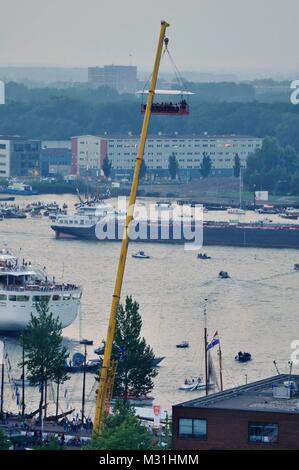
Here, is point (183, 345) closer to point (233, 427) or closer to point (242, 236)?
point (233, 427)

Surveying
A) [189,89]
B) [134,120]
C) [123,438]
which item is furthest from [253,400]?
[189,89]

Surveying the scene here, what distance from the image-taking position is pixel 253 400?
455 inches

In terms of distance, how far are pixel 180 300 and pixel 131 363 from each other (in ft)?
25.2

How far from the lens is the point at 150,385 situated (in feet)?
54.1

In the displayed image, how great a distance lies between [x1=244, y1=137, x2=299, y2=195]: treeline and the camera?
1773 inches

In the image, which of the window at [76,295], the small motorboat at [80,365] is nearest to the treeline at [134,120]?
the window at [76,295]

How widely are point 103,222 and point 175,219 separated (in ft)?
4.66

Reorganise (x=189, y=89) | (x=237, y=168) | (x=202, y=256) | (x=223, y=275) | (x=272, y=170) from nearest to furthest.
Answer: (x=223, y=275) → (x=202, y=256) → (x=272, y=170) → (x=237, y=168) → (x=189, y=89)

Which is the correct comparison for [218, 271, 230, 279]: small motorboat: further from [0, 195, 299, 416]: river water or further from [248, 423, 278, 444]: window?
[248, 423, 278, 444]: window

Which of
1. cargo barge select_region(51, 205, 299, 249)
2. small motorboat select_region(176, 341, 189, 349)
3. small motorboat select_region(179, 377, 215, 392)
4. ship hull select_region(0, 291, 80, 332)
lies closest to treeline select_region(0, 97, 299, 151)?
cargo barge select_region(51, 205, 299, 249)

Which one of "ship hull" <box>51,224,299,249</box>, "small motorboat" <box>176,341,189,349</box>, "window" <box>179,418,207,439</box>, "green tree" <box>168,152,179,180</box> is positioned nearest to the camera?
"window" <box>179,418,207,439</box>

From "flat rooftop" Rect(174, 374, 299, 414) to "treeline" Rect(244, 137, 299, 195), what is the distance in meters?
32.4

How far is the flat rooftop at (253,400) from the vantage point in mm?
11203

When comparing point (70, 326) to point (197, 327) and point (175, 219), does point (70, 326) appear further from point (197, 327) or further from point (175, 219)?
point (175, 219)
